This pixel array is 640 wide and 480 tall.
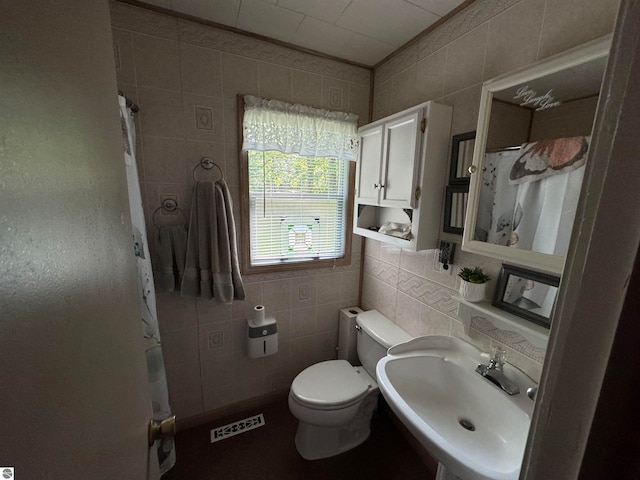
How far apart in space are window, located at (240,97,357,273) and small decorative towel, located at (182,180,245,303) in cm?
16

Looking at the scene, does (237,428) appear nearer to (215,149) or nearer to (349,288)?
(349,288)

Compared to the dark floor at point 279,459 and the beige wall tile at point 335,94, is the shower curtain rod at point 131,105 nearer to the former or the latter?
the beige wall tile at point 335,94

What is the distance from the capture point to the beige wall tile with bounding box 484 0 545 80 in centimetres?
96

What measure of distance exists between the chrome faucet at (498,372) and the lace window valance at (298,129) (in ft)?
4.41

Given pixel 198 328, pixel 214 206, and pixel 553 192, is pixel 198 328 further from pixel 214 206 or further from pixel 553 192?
pixel 553 192

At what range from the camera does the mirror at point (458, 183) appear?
1178mm

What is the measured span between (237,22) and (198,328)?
1.75m

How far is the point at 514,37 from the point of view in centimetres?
102

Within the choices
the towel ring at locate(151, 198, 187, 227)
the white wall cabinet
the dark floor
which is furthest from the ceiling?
the dark floor

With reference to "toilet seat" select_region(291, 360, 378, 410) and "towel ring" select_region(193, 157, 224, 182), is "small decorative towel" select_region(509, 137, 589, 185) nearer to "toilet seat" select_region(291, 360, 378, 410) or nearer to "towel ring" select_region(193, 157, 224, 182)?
"toilet seat" select_region(291, 360, 378, 410)

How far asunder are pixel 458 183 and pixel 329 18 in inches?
41.2

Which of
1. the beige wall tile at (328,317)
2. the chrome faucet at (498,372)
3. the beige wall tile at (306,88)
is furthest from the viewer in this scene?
the beige wall tile at (328,317)

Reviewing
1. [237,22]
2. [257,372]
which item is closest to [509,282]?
[257,372]

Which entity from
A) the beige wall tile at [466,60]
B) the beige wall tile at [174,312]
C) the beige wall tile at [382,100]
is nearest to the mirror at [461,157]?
the beige wall tile at [466,60]
